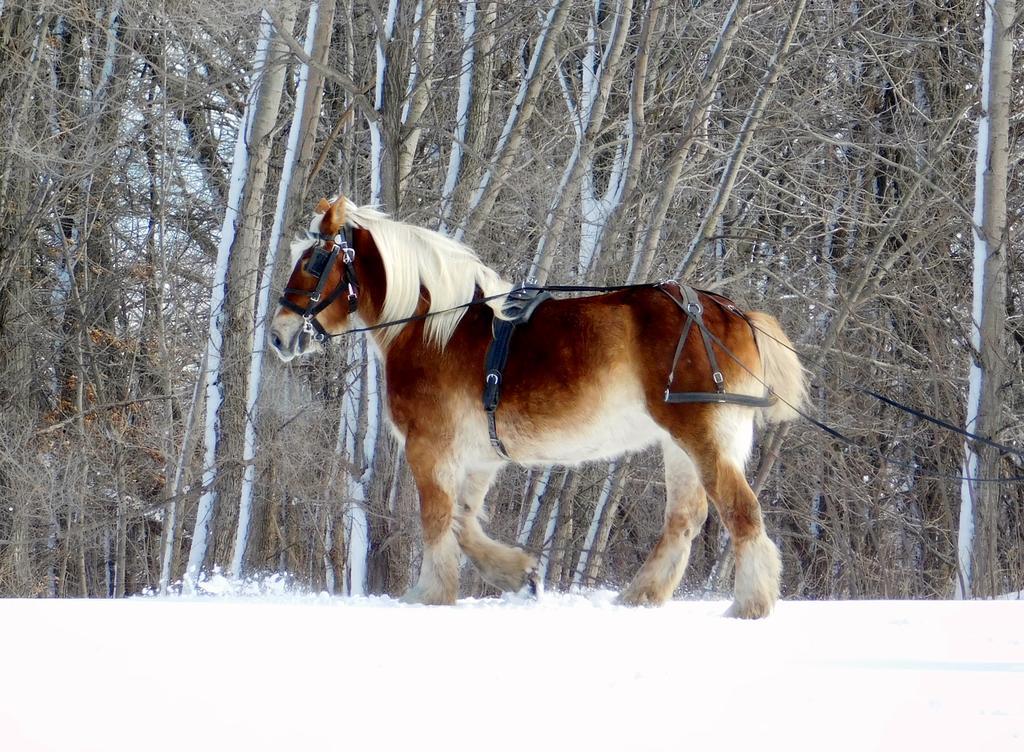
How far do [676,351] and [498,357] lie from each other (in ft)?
2.98

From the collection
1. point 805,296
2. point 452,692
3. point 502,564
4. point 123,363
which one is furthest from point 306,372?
point 452,692

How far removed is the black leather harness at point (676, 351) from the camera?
5.54 meters

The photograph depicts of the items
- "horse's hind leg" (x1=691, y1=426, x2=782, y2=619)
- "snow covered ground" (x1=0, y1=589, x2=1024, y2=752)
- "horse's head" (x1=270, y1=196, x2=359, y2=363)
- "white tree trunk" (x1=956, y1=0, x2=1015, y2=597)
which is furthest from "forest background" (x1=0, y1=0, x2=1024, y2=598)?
"horse's head" (x1=270, y1=196, x2=359, y2=363)

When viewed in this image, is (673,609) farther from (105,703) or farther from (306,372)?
(306,372)

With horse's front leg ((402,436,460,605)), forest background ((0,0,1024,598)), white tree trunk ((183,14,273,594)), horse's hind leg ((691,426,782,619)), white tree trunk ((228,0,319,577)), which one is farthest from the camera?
white tree trunk ((183,14,273,594))

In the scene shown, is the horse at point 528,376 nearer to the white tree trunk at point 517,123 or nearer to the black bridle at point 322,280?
the black bridle at point 322,280

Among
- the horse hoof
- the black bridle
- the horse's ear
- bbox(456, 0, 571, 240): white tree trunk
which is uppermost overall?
bbox(456, 0, 571, 240): white tree trunk

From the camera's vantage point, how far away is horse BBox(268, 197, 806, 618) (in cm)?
560

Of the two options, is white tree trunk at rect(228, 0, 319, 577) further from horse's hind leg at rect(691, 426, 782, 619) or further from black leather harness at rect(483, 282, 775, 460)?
horse's hind leg at rect(691, 426, 782, 619)

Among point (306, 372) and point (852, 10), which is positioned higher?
point (852, 10)

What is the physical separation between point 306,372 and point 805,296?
265 inches

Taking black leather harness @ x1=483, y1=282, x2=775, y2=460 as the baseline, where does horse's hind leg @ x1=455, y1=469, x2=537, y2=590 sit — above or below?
below

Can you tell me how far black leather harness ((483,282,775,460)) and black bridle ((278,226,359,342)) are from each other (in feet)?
2.69

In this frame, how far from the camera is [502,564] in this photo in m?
6.11
